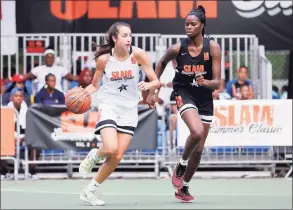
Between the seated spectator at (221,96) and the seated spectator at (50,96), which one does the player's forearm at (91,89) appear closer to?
the seated spectator at (50,96)

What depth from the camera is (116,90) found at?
37.7ft

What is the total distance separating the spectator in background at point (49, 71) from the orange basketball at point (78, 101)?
376 inches

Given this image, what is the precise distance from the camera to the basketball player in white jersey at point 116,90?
10.5 m

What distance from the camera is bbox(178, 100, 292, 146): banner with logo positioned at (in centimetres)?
1883

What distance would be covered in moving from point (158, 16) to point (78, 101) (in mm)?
12691

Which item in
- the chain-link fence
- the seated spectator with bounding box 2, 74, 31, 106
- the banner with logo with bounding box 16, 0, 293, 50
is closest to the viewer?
the seated spectator with bounding box 2, 74, 31, 106

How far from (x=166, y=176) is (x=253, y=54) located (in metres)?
4.01

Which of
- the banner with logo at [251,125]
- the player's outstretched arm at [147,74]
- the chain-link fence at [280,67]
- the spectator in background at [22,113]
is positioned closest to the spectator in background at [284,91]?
the chain-link fence at [280,67]

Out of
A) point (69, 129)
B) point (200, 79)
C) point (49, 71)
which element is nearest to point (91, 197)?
point (200, 79)

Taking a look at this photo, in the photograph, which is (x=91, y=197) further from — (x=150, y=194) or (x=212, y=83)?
(x=150, y=194)

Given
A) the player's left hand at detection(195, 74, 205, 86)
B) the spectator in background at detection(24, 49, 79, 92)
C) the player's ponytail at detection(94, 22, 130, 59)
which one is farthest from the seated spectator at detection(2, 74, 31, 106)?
the player's left hand at detection(195, 74, 205, 86)

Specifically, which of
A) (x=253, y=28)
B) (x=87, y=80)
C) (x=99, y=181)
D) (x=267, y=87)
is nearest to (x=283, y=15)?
(x=253, y=28)

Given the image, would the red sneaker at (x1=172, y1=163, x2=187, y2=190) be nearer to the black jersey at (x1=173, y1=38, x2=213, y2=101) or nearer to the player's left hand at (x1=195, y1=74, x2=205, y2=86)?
the black jersey at (x1=173, y1=38, x2=213, y2=101)

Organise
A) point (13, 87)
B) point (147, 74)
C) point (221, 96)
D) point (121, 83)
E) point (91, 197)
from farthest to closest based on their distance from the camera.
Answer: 1. point (13, 87)
2. point (221, 96)
3. point (91, 197)
4. point (121, 83)
5. point (147, 74)
